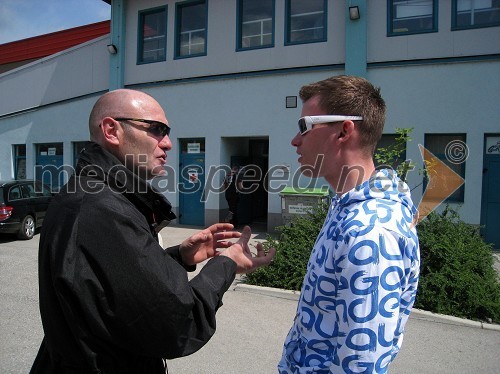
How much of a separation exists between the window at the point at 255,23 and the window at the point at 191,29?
4.16ft

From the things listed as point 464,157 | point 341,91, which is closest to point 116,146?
point 341,91

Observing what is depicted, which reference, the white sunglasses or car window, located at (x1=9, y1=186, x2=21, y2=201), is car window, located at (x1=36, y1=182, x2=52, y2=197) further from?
the white sunglasses

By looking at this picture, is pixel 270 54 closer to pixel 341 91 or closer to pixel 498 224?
pixel 498 224

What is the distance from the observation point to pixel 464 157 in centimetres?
954

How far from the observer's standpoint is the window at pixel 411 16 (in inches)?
384

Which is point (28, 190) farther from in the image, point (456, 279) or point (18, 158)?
point (456, 279)

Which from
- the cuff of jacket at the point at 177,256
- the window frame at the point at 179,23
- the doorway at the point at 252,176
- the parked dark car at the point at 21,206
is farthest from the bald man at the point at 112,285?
the window frame at the point at 179,23

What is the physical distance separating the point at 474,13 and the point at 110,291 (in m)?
11.2

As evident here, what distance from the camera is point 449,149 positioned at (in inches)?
384

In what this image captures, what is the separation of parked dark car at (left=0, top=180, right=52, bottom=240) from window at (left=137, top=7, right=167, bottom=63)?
552 cm

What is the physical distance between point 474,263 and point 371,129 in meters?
4.91

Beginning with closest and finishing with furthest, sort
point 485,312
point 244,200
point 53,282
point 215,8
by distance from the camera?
1. point 53,282
2. point 485,312
3. point 215,8
4. point 244,200

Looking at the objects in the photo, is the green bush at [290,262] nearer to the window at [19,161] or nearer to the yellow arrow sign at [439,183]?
the yellow arrow sign at [439,183]

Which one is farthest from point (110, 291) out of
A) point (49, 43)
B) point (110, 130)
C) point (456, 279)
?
point (49, 43)
